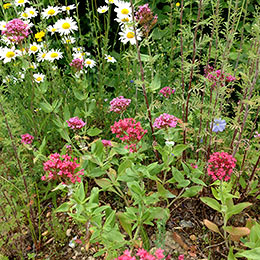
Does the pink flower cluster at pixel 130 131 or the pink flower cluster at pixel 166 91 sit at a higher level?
the pink flower cluster at pixel 130 131

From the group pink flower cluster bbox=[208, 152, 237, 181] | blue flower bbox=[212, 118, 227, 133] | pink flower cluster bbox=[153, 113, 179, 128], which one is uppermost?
pink flower cluster bbox=[153, 113, 179, 128]

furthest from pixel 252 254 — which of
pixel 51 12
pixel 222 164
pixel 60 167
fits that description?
pixel 51 12

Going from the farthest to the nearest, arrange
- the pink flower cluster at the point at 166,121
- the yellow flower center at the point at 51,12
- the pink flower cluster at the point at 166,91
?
1. the yellow flower center at the point at 51,12
2. the pink flower cluster at the point at 166,91
3. the pink flower cluster at the point at 166,121

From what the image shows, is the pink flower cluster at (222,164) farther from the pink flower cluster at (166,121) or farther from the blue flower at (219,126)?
the blue flower at (219,126)

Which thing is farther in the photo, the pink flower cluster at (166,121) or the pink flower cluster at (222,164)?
the pink flower cluster at (166,121)

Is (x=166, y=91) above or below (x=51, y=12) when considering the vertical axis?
below

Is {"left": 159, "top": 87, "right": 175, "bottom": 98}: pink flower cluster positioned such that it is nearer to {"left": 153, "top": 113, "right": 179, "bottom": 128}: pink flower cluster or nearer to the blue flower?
the blue flower

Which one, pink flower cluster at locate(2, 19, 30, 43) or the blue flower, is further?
the blue flower

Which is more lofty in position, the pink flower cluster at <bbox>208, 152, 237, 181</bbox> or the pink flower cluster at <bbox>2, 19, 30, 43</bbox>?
the pink flower cluster at <bbox>2, 19, 30, 43</bbox>

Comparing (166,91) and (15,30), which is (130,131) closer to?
(166,91)

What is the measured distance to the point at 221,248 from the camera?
88.3 inches

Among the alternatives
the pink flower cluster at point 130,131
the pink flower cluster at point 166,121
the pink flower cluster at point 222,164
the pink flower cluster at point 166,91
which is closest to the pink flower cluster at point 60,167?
the pink flower cluster at point 130,131

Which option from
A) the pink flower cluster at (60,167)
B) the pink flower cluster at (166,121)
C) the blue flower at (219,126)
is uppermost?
the pink flower cluster at (166,121)

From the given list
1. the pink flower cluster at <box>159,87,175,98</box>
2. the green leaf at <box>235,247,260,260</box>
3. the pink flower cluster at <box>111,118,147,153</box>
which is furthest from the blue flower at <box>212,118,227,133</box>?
the green leaf at <box>235,247,260,260</box>
